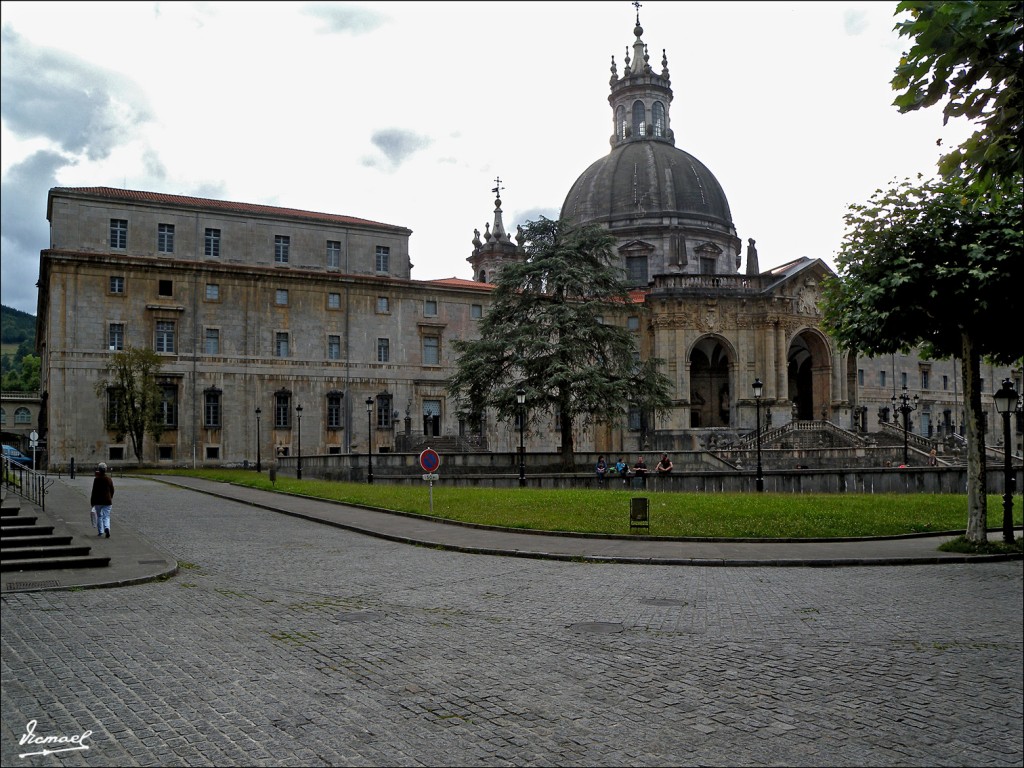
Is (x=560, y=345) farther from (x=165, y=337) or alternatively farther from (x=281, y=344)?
(x=165, y=337)

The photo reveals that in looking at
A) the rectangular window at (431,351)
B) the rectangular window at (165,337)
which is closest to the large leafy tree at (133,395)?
the rectangular window at (165,337)

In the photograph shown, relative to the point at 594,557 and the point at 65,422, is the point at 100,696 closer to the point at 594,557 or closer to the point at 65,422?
the point at 594,557

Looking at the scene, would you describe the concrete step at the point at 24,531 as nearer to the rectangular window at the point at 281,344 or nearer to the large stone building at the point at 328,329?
the large stone building at the point at 328,329

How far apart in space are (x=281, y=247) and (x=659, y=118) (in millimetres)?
42243

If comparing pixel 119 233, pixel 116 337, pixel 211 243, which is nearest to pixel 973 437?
pixel 116 337

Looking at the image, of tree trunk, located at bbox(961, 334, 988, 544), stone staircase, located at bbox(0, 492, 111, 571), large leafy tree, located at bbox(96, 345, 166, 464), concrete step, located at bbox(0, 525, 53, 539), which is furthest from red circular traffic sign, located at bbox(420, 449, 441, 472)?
large leafy tree, located at bbox(96, 345, 166, 464)

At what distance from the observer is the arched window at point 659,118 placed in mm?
82250

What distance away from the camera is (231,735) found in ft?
19.7

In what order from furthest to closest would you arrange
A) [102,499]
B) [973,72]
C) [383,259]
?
[383,259] → [102,499] → [973,72]

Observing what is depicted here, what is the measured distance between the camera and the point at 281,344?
57500mm

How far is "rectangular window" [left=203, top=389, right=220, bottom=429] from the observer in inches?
2143

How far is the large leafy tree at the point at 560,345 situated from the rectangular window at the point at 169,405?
21.7 m

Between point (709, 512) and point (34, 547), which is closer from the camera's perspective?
point (34, 547)

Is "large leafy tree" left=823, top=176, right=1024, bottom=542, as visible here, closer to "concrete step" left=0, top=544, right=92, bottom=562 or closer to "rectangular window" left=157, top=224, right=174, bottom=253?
"concrete step" left=0, top=544, right=92, bottom=562
